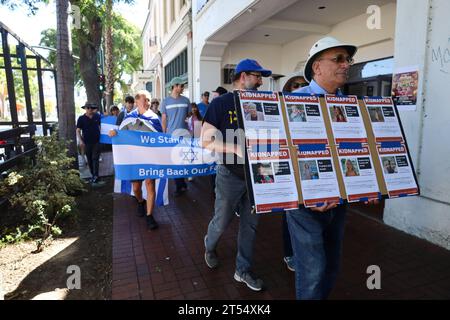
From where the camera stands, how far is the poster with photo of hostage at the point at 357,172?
197 cm

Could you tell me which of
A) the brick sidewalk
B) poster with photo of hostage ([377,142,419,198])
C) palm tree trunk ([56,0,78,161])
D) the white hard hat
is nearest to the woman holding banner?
the brick sidewalk

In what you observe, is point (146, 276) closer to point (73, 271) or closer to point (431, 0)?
point (73, 271)

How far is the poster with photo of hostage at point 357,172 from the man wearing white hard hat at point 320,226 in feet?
0.50

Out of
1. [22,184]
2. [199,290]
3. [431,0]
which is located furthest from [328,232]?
[22,184]

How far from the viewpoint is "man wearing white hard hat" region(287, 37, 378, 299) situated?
1.99 m

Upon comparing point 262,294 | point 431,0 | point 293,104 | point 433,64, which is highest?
point 431,0

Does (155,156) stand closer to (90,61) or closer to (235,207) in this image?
(235,207)

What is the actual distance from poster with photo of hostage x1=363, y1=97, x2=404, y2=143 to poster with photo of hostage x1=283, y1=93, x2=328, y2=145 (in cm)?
45

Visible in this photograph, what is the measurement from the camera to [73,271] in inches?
126

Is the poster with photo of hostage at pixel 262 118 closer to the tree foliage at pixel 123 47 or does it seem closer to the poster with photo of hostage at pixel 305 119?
the poster with photo of hostage at pixel 305 119

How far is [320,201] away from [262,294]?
1.36 meters

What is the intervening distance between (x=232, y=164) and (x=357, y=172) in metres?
1.03

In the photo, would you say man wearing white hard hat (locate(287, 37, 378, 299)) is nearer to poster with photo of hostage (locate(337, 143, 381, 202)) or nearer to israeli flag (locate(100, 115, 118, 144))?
poster with photo of hostage (locate(337, 143, 381, 202))
